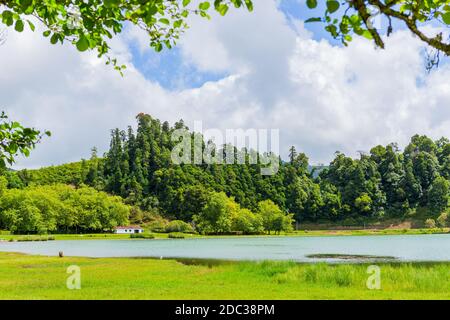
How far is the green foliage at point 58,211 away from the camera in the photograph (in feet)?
336

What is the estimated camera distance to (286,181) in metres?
155

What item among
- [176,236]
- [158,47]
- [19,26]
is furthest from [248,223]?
[19,26]

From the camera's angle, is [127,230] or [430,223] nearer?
[127,230]

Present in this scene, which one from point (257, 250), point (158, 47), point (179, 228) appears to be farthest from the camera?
point (179, 228)

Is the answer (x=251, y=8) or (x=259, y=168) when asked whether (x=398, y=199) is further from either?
(x=251, y=8)

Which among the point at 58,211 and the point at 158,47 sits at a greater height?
the point at 158,47

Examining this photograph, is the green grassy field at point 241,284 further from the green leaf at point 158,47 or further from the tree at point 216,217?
the tree at point 216,217

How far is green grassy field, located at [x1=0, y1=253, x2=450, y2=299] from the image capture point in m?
17.8

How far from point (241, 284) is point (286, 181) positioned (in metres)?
135

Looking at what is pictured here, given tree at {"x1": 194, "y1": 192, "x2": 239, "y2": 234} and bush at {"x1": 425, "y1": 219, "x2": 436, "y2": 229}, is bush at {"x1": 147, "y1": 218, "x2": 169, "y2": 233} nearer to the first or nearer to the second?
tree at {"x1": 194, "y1": 192, "x2": 239, "y2": 234}

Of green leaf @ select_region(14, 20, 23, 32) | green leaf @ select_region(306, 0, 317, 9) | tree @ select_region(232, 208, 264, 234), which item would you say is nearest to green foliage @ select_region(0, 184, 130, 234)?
tree @ select_region(232, 208, 264, 234)

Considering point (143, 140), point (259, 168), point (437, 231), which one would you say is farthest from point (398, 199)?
point (143, 140)

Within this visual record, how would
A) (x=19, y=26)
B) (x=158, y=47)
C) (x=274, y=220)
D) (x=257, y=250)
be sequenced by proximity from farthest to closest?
(x=274, y=220)
(x=257, y=250)
(x=158, y=47)
(x=19, y=26)

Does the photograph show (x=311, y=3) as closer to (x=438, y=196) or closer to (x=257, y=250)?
(x=257, y=250)
